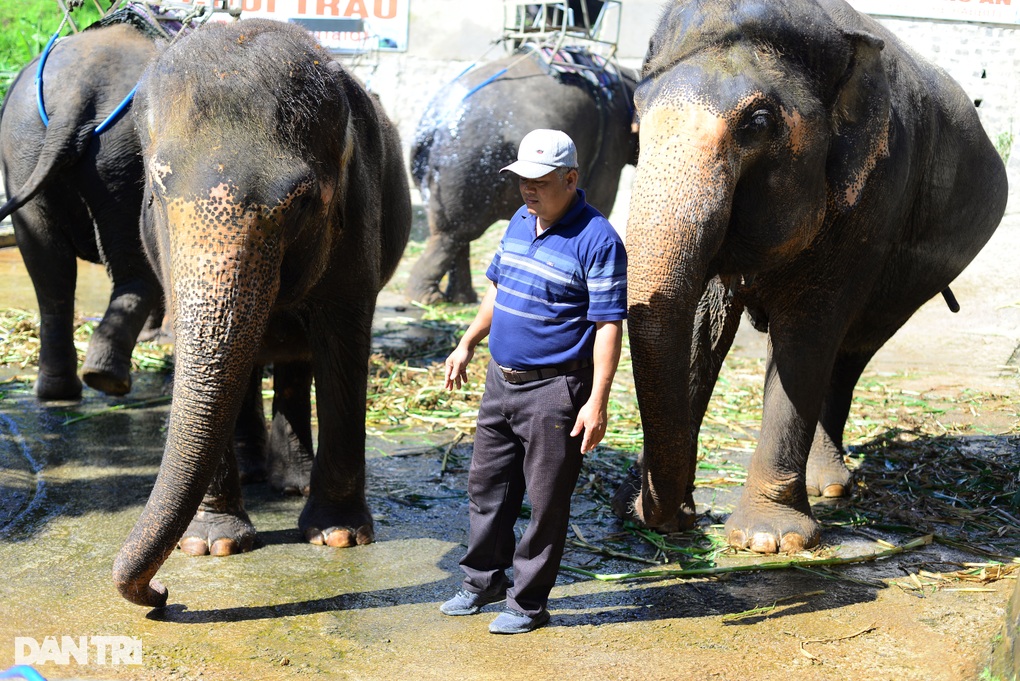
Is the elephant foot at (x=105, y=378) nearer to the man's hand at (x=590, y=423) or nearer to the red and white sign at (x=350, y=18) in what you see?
the man's hand at (x=590, y=423)

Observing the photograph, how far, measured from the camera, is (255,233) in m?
3.06

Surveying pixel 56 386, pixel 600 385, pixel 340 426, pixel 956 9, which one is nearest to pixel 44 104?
pixel 56 386

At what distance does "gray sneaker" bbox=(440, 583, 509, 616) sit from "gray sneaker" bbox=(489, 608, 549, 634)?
4.7 inches

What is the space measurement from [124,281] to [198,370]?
96.3 inches

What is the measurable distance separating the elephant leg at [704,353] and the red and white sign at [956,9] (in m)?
6.55

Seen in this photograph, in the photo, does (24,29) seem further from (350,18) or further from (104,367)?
(104,367)

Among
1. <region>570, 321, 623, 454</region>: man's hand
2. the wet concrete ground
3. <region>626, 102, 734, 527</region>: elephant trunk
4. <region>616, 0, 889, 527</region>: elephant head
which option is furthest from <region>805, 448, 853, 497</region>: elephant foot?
<region>570, 321, 623, 454</region>: man's hand

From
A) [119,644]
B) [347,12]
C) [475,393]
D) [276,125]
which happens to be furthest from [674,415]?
[347,12]

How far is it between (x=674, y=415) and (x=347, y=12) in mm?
10817

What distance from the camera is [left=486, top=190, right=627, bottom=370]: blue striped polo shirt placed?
3.19 metres

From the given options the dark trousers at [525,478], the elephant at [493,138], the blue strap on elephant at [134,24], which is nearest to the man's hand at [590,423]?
the dark trousers at [525,478]

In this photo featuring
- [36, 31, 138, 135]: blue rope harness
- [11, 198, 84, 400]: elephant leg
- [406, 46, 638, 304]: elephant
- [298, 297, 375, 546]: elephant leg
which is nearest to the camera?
[298, 297, 375, 546]: elephant leg

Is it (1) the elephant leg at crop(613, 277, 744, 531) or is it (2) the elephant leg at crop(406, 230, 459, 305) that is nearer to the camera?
(1) the elephant leg at crop(613, 277, 744, 531)

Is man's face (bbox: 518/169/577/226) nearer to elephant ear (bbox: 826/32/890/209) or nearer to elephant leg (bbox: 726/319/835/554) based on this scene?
elephant ear (bbox: 826/32/890/209)
